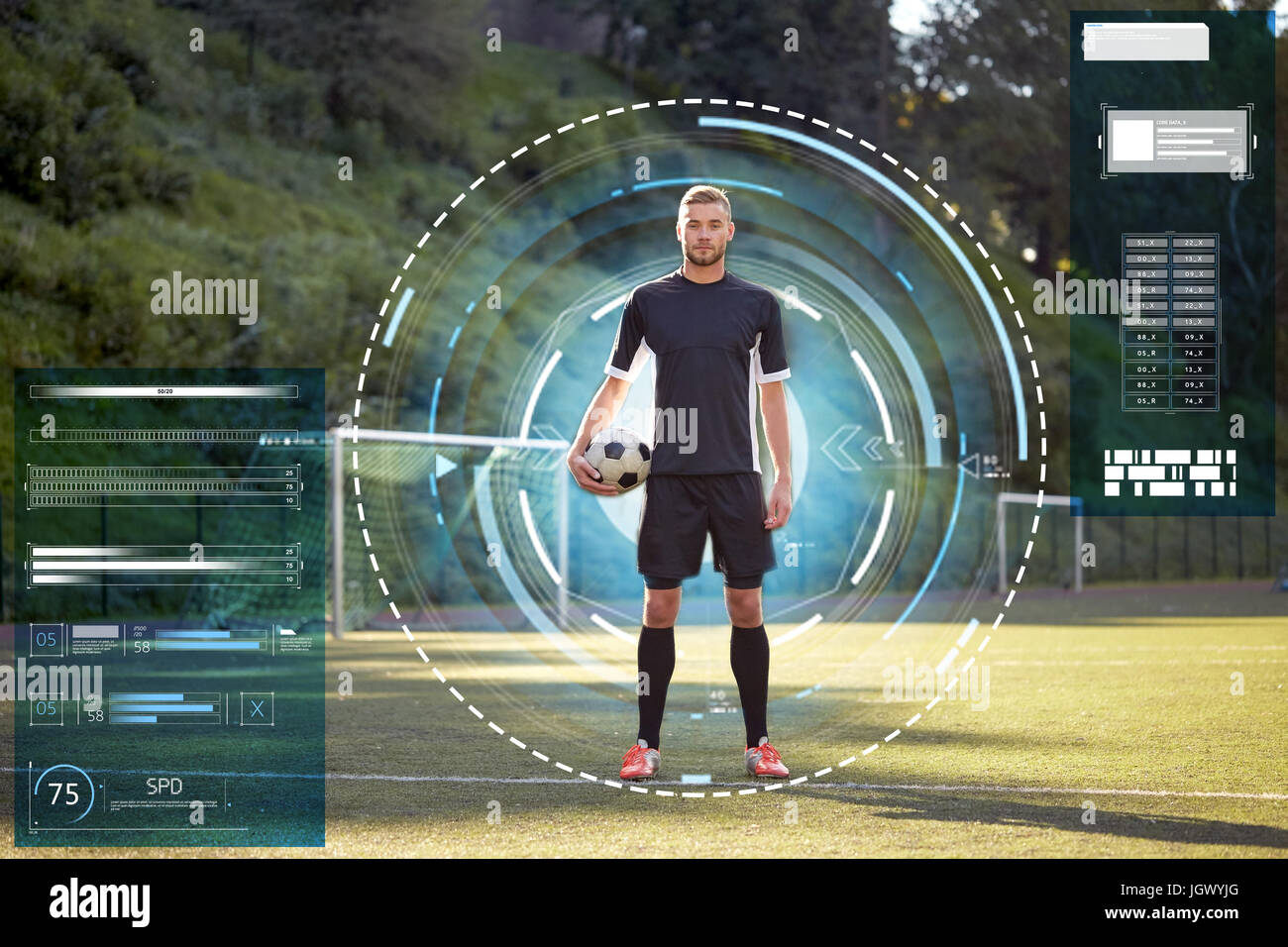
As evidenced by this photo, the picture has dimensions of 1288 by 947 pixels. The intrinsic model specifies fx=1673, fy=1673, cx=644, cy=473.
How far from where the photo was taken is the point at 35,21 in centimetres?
3028

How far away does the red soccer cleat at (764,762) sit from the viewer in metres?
6.98

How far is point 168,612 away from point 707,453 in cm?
1531

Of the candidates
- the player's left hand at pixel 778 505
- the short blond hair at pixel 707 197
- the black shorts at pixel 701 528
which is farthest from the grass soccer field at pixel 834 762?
the short blond hair at pixel 707 197

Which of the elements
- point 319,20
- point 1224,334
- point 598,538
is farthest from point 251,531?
point 1224,334

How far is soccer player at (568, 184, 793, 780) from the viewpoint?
6887 millimetres

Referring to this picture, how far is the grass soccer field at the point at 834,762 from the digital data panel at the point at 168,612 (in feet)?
0.88

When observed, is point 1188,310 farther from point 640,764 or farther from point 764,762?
point 640,764

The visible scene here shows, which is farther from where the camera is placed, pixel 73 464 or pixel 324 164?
pixel 324 164

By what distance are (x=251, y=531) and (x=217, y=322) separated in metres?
7.77

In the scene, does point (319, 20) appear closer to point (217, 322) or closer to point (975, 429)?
point (217, 322)

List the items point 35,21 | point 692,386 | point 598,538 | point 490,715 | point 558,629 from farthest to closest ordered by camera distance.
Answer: point 35,21 → point 598,538 → point 558,629 → point 490,715 → point 692,386
